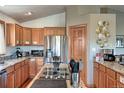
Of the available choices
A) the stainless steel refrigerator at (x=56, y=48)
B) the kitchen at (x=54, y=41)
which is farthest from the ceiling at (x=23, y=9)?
the stainless steel refrigerator at (x=56, y=48)

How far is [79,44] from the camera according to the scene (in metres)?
7.03

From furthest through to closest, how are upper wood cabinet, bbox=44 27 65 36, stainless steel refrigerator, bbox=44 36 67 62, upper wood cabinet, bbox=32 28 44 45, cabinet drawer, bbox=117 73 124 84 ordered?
upper wood cabinet, bbox=32 28 44 45 < upper wood cabinet, bbox=44 27 65 36 < stainless steel refrigerator, bbox=44 36 67 62 < cabinet drawer, bbox=117 73 124 84

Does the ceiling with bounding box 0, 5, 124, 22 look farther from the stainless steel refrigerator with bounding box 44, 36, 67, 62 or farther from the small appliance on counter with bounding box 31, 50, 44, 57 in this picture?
the small appliance on counter with bounding box 31, 50, 44, 57

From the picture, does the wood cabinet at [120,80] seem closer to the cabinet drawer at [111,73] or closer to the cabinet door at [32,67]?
the cabinet drawer at [111,73]

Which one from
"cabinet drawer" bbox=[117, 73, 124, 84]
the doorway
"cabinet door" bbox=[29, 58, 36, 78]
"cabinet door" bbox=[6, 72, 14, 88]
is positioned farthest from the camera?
"cabinet door" bbox=[29, 58, 36, 78]

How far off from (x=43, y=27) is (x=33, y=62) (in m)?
1.65

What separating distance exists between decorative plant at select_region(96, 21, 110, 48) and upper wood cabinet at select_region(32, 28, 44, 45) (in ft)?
9.77

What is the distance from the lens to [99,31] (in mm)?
6223

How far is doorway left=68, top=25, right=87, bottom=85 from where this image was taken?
6668 millimetres

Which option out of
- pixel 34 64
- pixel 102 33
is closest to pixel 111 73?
pixel 102 33

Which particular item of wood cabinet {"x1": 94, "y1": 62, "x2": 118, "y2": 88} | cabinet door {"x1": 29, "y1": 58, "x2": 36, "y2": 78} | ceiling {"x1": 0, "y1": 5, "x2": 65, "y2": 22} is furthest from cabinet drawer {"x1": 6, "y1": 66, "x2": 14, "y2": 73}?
cabinet door {"x1": 29, "y1": 58, "x2": 36, "y2": 78}

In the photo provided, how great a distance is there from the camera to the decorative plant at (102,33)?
623 centimetres
